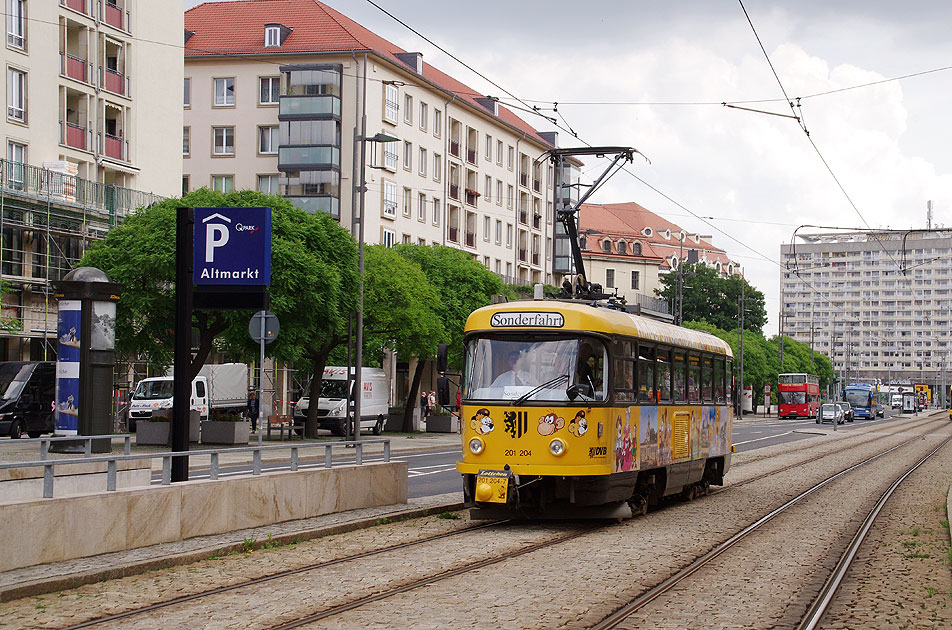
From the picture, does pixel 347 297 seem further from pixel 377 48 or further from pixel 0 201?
pixel 377 48

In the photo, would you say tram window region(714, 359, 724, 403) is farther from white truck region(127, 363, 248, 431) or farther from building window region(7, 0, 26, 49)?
building window region(7, 0, 26, 49)

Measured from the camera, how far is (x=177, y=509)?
44.1 feet

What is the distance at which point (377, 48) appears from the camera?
227ft

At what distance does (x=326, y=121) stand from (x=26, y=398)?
30.3 meters

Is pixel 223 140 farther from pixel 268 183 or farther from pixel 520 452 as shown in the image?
pixel 520 452

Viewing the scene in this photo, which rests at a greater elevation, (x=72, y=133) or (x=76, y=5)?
(x=76, y=5)

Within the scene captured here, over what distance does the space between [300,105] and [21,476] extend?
50309 millimetres

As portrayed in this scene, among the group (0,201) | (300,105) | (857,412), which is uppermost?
(300,105)

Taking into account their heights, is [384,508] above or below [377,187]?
below

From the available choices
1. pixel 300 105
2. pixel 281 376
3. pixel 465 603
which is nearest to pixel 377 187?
pixel 300 105

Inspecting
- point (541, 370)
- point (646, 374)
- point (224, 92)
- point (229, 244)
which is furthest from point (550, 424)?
point (224, 92)

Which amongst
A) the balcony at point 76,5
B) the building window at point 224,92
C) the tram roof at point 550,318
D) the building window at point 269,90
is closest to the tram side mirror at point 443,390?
the tram roof at point 550,318

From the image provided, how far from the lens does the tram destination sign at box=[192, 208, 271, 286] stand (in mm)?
16422

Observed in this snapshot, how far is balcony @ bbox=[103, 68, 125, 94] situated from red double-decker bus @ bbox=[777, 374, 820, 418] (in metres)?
58.9
